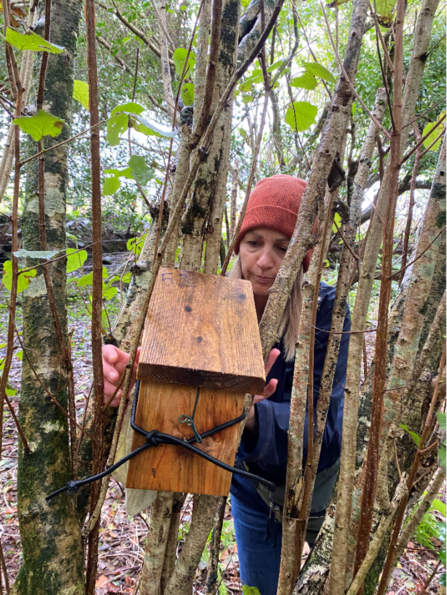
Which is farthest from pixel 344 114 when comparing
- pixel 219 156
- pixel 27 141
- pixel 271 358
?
pixel 27 141

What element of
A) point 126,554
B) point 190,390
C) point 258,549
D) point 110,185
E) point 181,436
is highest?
point 110,185

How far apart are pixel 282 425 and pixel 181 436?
49 centimetres

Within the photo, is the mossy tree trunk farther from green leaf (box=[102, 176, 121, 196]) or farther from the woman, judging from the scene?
the woman

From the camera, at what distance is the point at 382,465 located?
85 centimetres

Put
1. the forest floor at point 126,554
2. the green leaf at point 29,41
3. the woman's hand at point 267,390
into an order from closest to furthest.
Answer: the green leaf at point 29,41 → the woman's hand at point 267,390 → the forest floor at point 126,554

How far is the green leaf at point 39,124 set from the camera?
65 centimetres

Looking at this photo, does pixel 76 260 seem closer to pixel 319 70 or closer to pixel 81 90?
pixel 81 90

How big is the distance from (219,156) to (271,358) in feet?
1.83

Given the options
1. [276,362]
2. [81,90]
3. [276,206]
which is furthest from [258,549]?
[81,90]

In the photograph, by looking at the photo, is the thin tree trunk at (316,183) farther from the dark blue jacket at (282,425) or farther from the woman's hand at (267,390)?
→ the dark blue jacket at (282,425)

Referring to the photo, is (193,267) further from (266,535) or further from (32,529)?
(266,535)

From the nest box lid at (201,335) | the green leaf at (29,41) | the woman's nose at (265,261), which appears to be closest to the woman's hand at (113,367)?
the nest box lid at (201,335)

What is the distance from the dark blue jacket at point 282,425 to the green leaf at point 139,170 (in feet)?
2.15

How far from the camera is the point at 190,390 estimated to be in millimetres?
752
